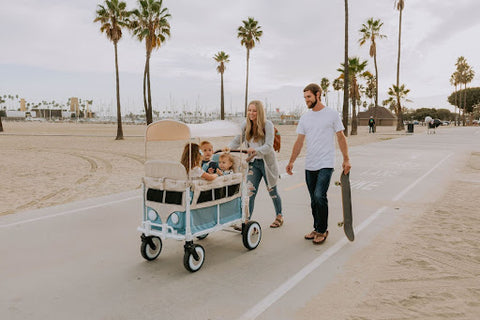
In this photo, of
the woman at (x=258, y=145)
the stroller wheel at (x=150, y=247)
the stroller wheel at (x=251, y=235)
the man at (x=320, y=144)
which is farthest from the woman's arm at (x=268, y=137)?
the stroller wheel at (x=150, y=247)

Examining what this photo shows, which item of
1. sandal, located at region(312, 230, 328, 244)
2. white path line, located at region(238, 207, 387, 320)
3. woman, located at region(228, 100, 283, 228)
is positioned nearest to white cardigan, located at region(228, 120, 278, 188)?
woman, located at region(228, 100, 283, 228)

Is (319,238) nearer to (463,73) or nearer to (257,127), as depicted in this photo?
(257,127)

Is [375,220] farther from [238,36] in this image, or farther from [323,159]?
[238,36]

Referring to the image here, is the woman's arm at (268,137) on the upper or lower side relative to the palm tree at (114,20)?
lower

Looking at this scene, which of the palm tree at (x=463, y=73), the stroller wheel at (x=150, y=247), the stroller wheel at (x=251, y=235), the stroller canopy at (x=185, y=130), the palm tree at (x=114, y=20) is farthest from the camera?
the palm tree at (x=463, y=73)

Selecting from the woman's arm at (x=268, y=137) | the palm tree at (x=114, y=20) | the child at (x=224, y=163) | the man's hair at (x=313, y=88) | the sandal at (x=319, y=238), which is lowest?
the sandal at (x=319, y=238)

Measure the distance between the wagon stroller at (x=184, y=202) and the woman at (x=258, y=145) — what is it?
1.89 ft

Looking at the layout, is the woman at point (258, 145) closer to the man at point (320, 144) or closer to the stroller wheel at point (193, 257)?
the man at point (320, 144)

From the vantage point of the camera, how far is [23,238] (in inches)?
220

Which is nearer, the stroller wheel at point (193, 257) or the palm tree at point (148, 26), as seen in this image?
the stroller wheel at point (193, 257)

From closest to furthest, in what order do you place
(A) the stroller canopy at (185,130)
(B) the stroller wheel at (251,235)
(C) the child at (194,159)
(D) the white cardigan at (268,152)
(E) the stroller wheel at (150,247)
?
(A) the stroller canopy at (185,130)
(C) the child at (194,159)
(E) the stroller wheel at (150,247)
(B) the stroller wheel at (251,235)
(D) the white cardigan at (268,152)

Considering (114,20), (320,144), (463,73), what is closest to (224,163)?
(320,144)

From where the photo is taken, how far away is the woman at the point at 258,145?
5.45 m

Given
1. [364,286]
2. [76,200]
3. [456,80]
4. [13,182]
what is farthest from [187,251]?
[456,80]
